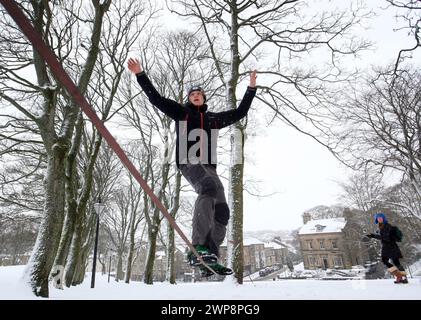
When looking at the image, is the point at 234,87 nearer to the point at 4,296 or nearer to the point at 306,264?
the point at 4,296

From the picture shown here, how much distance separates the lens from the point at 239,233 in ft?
24.0

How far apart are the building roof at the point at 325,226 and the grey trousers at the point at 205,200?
5049 cm

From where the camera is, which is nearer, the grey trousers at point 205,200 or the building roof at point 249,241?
the grey trousers at point 205,200

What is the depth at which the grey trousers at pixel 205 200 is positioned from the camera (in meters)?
2.73

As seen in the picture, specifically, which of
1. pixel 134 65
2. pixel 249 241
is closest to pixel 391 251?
pixel 134 65

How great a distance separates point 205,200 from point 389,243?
6670 mm

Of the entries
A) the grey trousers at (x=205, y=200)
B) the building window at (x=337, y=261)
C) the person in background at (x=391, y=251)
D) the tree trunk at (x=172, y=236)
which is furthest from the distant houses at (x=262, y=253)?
the grey trousers at (x=205, y=200)

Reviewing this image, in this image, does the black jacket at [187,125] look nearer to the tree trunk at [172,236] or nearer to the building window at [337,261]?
the tree trunk at [172,236]

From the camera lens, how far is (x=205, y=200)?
274cm

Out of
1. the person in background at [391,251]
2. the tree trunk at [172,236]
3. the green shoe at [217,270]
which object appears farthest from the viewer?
the tree trunk at [172,236]

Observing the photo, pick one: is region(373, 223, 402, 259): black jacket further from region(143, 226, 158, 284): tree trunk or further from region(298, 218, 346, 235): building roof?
region(298, 218, 346, 235): building roof

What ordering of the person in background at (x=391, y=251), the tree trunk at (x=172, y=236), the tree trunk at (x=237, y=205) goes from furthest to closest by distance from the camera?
the tree trunk at (x=172, y=236)
the tree trunk at (x=237, y=205)
the person in background at (x=391, y=251)

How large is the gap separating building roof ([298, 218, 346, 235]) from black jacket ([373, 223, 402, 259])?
146 feet
